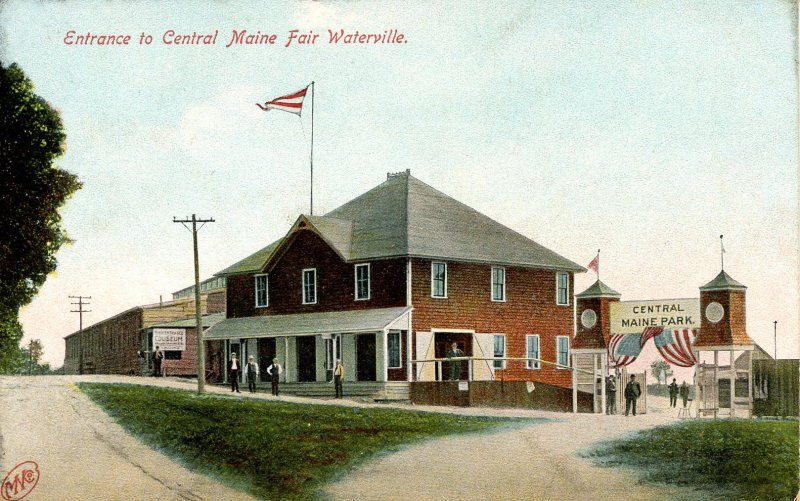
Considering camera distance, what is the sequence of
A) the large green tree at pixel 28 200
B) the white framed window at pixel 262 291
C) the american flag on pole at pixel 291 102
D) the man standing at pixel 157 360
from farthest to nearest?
1. the man standing at pixel 157 360
2. the white framed window at pixel 262 291
3. the large green tree at pixel 28 200
4. the american flag on pole at pixel 291 102

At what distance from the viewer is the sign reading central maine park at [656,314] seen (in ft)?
70.8

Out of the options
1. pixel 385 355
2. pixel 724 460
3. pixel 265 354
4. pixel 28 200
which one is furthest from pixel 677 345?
pixel 265 354

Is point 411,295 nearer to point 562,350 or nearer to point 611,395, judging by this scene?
point 562,350

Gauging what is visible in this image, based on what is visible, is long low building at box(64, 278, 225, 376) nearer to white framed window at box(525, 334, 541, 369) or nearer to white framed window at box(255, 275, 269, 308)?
white framed window at box(255, 275, 269, 308)

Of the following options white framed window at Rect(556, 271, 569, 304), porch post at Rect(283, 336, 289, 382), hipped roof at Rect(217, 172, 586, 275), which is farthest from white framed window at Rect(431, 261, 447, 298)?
porch post at Rect(283, 336, 289, 382)

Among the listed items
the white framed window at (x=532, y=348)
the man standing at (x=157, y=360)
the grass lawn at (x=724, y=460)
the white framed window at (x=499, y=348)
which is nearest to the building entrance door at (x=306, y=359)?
the white framed window at (x=499, y=348)

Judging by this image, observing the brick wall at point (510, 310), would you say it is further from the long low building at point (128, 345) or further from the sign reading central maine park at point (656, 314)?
the sign reading central maine park at point (656, 314)

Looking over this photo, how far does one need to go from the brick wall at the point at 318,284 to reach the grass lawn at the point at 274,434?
19.4ft

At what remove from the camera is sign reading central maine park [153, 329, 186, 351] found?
40.7m

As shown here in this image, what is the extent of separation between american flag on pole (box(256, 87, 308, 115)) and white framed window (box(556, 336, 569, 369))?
13272 mm

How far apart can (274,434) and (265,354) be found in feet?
41.2

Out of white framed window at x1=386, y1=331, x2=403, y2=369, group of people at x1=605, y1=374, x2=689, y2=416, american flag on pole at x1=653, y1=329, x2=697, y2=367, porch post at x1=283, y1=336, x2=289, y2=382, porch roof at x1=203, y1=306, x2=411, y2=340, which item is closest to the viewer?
american flag on pole at x1=653, y1=329, x2=697, y2=367

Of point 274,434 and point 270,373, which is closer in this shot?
point 274,434

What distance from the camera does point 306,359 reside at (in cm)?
3388
